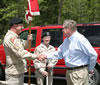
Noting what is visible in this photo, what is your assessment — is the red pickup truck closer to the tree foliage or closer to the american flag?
the american flag

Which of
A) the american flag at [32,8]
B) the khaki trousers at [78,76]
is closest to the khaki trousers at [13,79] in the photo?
the khaki trousers at [78,76]

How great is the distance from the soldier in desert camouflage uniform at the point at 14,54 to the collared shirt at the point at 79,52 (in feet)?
2.16

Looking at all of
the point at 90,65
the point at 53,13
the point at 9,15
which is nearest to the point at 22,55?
the point at 90,65

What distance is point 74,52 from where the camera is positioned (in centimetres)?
403

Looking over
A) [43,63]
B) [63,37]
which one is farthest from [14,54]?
[63,37]

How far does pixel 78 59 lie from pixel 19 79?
43.6 inches

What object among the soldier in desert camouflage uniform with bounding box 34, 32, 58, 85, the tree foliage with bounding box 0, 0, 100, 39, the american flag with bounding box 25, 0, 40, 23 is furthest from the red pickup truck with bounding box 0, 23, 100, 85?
the tree foliage with bounding box 0, 0, 100, 39

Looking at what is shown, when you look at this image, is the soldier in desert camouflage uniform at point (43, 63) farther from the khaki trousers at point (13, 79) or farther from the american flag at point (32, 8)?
the khaki trousers at point (13, 79)

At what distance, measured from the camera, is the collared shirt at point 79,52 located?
3.97 m

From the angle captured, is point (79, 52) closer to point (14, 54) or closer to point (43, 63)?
point (14, 54)

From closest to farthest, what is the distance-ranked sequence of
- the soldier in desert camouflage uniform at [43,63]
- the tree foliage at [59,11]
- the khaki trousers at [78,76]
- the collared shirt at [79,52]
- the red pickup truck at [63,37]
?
the collared shirt at [79,52], the khaki trousers at [78,76], the soldier in desert camouflage uniform at [43,63], the red pickup truck at [63,37], the tree foliage at [59,11]

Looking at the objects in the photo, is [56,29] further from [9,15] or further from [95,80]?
[9,15]

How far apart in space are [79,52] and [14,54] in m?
1.08

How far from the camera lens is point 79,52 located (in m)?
4.01
